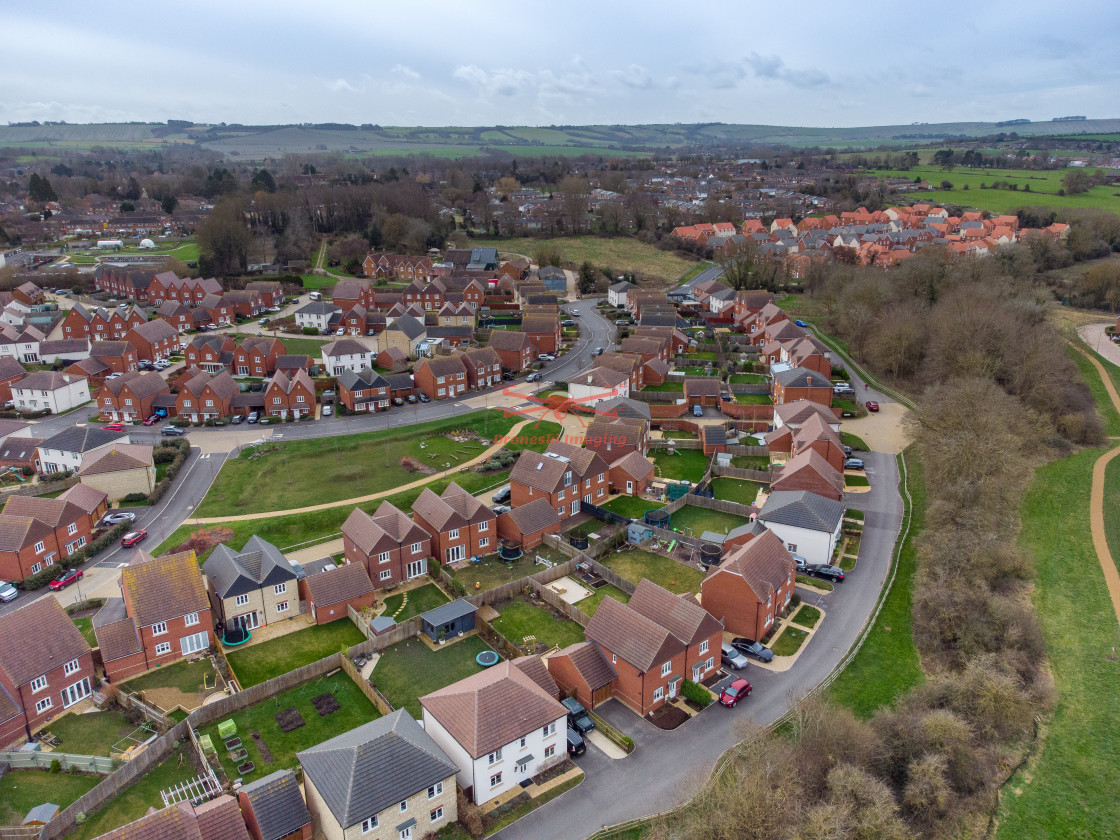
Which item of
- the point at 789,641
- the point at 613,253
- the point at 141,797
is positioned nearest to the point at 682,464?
the point at 789,641

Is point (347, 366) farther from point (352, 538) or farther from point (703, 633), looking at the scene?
point (703, 633)

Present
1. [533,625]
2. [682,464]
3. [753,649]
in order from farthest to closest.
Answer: [682,464], [533,625], [753,649]

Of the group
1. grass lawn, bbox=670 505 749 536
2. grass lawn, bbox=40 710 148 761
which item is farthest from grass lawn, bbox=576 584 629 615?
grass lawn, bbox=40 710 148 761

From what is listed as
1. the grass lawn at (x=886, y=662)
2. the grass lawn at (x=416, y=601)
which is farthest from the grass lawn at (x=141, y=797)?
the grass lawn at (x=886, y=662)

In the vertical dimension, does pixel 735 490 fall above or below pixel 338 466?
above

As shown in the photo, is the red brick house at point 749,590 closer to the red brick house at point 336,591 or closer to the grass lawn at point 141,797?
the red brick house at point 336,591

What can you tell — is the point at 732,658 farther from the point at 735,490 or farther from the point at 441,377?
the point at 441,377
